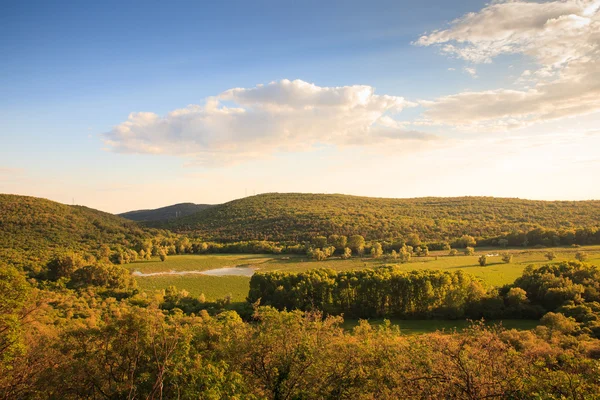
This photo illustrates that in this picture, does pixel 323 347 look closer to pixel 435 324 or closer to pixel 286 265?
pixel 435 324

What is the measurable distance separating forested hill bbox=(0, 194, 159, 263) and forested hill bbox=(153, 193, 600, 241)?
3519 centimetres

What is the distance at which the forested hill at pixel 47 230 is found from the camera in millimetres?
77375

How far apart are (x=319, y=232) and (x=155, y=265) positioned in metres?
51.5

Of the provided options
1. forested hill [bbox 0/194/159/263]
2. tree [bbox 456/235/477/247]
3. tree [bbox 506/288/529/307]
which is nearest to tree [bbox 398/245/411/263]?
tree [bbox 456/235/477/247]

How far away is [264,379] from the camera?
1639 cm

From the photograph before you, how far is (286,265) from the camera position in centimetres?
8631

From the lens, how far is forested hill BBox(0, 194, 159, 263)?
77.4 m

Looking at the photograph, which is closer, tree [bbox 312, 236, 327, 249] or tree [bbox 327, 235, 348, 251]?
tree [bbox 327, 235, 348, 251]

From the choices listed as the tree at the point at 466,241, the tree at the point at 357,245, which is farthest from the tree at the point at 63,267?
the tree at the point at 466,241

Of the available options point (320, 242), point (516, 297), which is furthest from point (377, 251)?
point (516, 297)

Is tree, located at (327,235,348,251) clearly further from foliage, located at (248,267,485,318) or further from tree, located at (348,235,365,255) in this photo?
foliage, located at (248,267,485,318)

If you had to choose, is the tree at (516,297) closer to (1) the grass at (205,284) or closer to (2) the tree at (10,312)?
(1) the grass at (205,284)

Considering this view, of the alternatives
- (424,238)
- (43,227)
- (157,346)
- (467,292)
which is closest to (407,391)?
(157,346)

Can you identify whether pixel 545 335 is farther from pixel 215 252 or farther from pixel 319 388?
pixel 215 252
